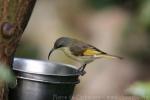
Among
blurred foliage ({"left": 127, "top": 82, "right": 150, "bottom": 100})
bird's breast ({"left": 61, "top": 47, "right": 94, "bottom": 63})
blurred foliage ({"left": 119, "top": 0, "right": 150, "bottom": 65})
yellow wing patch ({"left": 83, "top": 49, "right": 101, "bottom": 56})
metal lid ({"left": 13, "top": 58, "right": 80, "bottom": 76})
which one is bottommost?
blurred foliage ({"left": 119, "top": 0, "right": 150, "bottom": 65})

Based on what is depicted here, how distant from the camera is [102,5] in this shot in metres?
3.12

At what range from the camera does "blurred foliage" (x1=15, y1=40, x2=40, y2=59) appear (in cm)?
708

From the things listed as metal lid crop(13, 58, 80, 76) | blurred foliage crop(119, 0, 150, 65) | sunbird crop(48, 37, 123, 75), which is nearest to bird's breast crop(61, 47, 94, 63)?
sunbird crop(48, 37, 123, 75)

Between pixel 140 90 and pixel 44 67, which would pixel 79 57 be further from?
pixel 140 90

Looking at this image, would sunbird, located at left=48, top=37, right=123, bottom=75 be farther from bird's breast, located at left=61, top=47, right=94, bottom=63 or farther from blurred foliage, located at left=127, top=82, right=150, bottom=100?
blurred foliage, located at left=127, top=82, right=150, bottom=100

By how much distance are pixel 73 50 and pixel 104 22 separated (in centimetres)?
335

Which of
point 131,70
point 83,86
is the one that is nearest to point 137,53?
point 131,70

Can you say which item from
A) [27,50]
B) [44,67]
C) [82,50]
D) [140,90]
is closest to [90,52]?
[82,50]

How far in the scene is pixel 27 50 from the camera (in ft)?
23.4

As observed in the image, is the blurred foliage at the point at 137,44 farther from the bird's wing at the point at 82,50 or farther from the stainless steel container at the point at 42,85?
the stainless steel container at the point at 42,85

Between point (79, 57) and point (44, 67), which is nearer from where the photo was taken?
point (44, 67)

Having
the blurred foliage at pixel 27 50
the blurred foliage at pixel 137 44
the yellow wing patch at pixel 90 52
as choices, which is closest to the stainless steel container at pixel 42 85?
the blurred foliage at pixel 137 44

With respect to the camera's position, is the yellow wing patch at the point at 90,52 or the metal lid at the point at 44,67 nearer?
the metal lid at the point at 44,67

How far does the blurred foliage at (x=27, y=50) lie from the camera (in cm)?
708
